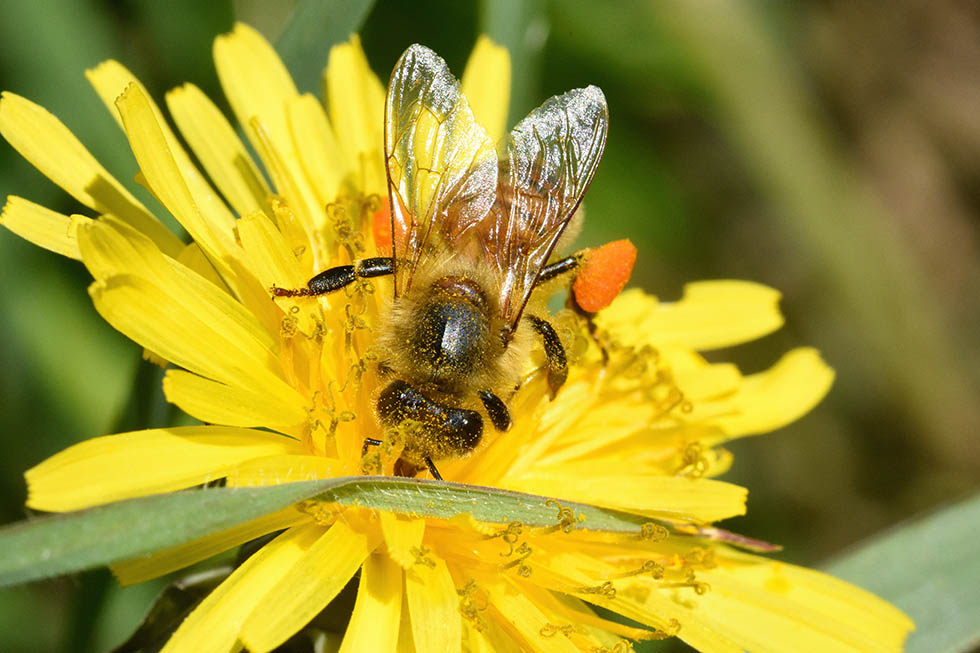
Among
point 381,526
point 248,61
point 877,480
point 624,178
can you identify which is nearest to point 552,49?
point 624,178

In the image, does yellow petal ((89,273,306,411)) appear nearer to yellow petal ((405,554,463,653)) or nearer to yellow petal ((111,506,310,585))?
yellow petal ((111,506,310,585))

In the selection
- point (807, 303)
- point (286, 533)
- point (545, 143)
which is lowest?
point (286, 533)

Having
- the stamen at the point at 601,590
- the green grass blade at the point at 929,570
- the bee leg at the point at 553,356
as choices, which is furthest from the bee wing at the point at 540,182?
the green grass blade at the point at 929,570

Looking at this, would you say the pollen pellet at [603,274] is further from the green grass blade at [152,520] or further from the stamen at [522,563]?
the green grass blade at [152,520]

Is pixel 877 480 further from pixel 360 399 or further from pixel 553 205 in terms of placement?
pixel 360 399

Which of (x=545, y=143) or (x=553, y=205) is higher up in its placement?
(x=545, y=143)

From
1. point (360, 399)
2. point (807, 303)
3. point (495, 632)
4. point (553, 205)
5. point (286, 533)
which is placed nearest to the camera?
point (286, 533)
